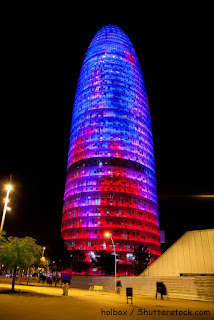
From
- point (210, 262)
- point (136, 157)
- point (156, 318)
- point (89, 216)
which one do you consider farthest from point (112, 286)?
point (136, 157)

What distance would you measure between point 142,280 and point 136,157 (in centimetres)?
6910

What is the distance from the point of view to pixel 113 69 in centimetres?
10800

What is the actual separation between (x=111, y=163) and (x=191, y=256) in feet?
219

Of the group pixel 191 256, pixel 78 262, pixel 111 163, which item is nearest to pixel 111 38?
pixel 111 163

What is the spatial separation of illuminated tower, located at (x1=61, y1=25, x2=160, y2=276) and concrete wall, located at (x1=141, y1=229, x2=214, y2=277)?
181ft

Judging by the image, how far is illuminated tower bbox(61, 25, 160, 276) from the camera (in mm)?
83312

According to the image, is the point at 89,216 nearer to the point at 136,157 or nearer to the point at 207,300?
the point at 136,157

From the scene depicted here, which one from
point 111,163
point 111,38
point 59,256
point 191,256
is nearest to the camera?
point 191,256

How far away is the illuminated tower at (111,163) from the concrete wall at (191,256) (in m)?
55.0

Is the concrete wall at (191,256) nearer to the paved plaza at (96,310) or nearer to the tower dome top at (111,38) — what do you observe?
the paved plaza at (96,310)

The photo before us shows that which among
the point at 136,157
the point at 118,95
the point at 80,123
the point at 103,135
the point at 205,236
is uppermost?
the point at 118,95

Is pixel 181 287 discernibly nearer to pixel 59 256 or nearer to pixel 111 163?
pixel 59 256

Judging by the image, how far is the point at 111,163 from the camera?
91.1m

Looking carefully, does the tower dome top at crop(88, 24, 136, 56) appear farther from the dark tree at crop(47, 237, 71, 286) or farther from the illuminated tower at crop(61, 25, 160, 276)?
the dark tree at crop(47, 237, 71, 286)
